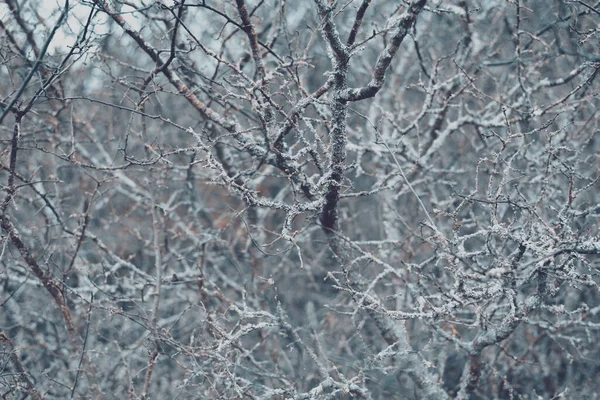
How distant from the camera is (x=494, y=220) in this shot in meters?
3.21

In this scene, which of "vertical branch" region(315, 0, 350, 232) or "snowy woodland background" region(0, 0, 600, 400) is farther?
"snowy woodland background" region(0, 0, 600, 400)

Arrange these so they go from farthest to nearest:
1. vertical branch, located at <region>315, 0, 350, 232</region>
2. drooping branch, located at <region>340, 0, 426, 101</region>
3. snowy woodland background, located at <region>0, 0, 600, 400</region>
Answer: snowy woodland background, located at <region>0, 0, 600, 400</region> < vertical branch, located at <region>315, 0, 350, 232</region> < drooping branch, located at <region>340, 0, 426, 101</region>

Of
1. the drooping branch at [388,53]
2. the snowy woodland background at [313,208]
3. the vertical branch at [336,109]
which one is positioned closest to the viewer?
the drooping branch at [388,53]

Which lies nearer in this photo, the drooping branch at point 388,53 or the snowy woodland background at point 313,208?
the drooping branch at point 388,53

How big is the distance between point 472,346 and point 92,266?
140 inches

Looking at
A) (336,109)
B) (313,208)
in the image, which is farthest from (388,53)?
(313,208)

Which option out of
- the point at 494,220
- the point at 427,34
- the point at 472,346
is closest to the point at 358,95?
the point at 494,220

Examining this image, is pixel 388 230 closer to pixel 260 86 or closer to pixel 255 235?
pixel 255 235

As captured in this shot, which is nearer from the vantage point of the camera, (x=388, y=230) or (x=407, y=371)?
(x=407, y=371)

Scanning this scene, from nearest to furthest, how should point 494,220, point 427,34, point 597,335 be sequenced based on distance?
point 494,220 < point 597,335 < point 427,34

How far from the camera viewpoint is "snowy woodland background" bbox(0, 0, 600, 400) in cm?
336

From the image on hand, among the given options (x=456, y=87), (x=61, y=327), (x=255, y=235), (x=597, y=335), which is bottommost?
(x=597, y=335)

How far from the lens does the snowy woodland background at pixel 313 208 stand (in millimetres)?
3363

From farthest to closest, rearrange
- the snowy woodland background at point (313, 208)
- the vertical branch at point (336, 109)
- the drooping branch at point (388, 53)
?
the snowy woodland background at point (313, 208) → the vertical branch at point (336, 109) → the drooping branch at point (388, 53)
